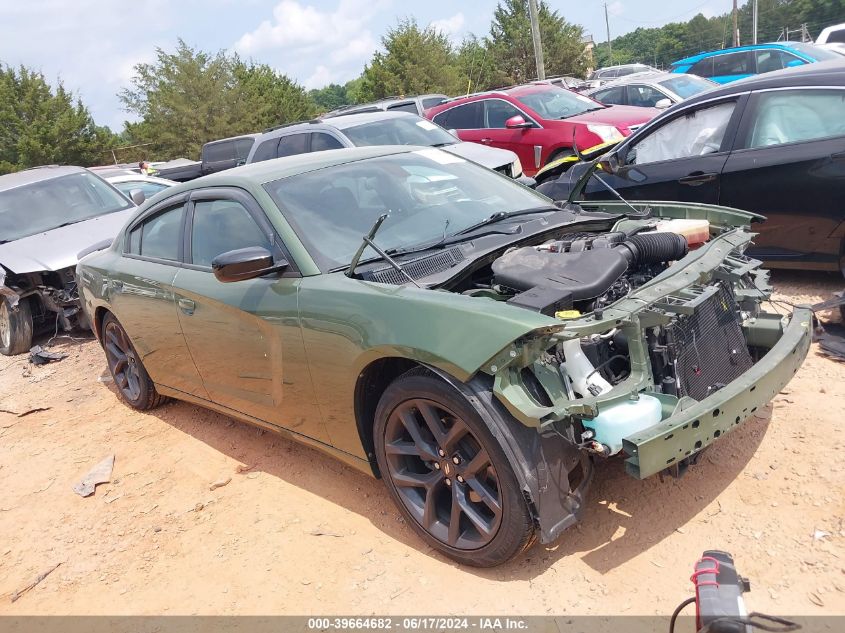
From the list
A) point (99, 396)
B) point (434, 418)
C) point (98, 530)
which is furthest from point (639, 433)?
point (99, 396)

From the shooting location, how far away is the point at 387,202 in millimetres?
3730

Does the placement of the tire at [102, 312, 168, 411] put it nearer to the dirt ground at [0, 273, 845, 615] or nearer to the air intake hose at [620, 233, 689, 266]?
the dirt ground at [0, 273, 845, 615]

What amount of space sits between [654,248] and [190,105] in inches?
1370

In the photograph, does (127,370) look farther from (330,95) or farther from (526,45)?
(330,95)

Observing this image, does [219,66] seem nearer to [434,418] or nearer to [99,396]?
[99,396]

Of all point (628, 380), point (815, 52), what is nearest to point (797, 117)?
point (628, 380)

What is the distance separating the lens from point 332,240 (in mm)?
3500

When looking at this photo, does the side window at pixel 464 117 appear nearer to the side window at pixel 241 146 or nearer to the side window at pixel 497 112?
the side window at pixel 497 112

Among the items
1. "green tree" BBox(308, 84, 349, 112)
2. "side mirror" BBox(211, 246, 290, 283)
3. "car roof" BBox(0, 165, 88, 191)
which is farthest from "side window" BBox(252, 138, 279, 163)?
"green tree" BBox(308, 84, 349, 112)

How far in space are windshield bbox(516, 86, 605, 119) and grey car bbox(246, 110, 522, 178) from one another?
4.50 feet

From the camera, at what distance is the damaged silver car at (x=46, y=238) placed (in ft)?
24.5

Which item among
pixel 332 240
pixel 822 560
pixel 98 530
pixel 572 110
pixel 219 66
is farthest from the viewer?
pixel 219 66

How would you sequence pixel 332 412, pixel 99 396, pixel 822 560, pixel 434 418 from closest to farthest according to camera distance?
pixel 822 560
pixel 434 418
pixel 332 412
pixel 99 396

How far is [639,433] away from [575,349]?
0.42m
